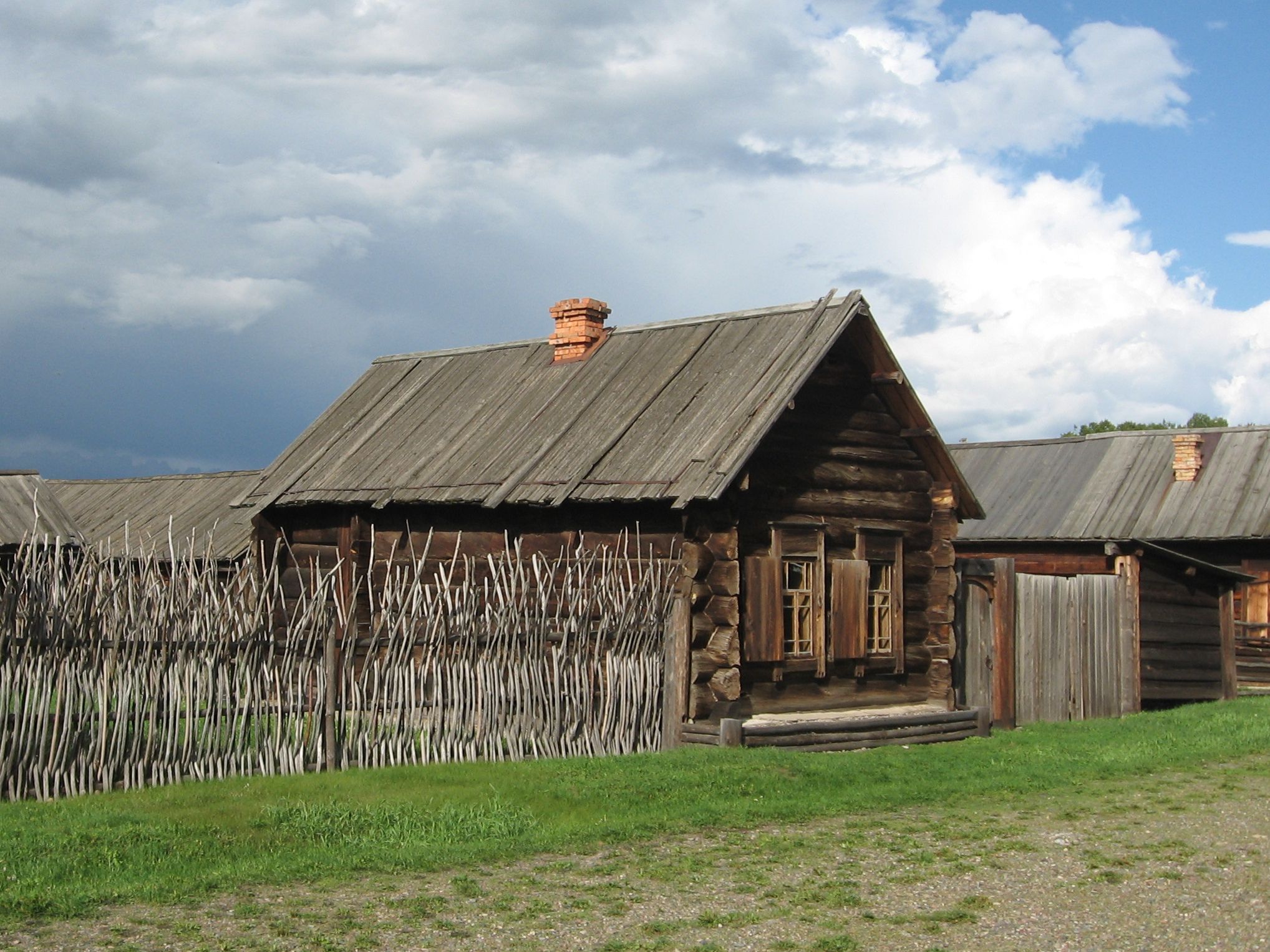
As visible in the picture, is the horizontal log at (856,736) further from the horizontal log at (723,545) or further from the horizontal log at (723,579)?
the horizontal log at (723,545)

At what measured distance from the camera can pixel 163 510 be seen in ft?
97.0

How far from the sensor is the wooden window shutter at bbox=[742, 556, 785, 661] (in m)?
15.9

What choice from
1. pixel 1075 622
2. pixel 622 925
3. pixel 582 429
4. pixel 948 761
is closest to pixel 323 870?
pixel 622 925

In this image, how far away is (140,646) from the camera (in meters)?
11.5

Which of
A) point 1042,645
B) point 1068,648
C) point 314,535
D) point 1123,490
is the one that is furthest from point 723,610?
point 1123,490

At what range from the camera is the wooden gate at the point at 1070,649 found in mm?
18516

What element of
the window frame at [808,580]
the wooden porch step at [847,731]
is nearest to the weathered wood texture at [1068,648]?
the wooden porch step at [847,731]

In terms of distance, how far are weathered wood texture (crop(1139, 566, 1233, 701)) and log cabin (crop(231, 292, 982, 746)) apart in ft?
10.6

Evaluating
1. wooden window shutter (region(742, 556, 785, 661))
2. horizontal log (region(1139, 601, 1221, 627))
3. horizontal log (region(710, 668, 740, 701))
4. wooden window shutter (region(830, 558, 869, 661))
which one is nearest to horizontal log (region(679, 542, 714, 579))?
wooden window shutter (region(742, 556, 785, 661))

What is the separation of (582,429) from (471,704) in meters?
5.29

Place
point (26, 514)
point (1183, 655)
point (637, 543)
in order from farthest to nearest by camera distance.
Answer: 1. point (26, 514)
2. point (1183, 655)
3. point (637, 543)

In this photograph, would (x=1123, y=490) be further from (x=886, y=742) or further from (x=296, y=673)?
(x=296, y=673)

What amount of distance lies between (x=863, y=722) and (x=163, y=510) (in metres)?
18.5

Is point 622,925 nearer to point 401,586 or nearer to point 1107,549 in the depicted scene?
point 401,586
